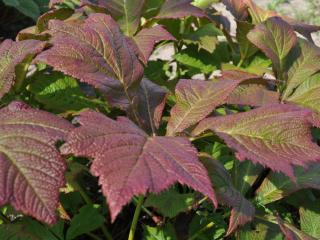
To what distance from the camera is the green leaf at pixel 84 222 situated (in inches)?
51.3

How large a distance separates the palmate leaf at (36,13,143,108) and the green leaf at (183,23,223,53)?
50 centimetres

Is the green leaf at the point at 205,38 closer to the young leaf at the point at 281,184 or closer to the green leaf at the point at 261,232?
the young leaf at the point at 281,184

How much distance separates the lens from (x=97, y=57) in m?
1.16

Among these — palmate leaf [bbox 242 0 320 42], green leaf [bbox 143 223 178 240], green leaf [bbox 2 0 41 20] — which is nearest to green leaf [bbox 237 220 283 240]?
green leaf [bbox 143 223 178 240]

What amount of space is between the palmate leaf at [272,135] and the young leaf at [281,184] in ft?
0.98

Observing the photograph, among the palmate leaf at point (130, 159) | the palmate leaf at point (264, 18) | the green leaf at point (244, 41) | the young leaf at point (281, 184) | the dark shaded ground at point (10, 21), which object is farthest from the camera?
the dark shaded ground at point (10, 21)

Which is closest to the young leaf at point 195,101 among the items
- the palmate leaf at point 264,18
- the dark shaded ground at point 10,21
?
the palmate leaf at point 264,18

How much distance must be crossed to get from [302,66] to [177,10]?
0.40 meters

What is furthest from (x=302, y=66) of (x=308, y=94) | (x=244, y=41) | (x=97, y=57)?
(x=97, y=57)

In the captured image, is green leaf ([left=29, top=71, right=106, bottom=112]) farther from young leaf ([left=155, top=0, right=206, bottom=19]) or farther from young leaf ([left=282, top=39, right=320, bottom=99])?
young leaf ([left=282, top=39, right=320, bottom=99])

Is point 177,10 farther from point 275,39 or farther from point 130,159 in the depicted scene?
point 130,159

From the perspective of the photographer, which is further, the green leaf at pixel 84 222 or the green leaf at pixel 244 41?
the green leaf at pixel 244 41

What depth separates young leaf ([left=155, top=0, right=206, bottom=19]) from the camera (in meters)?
1.56

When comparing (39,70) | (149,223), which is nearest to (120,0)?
(39,70)
